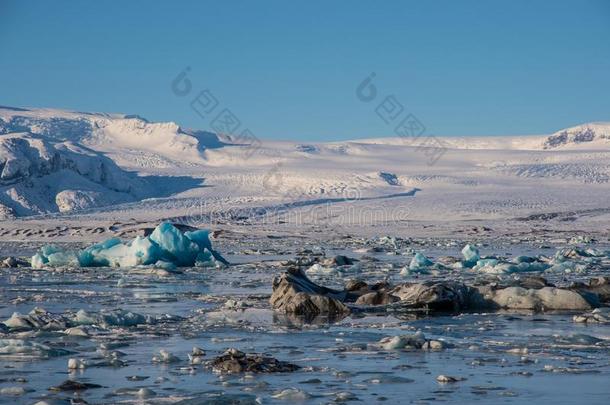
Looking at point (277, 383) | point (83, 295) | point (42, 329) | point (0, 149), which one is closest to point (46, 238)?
point (0, 149)

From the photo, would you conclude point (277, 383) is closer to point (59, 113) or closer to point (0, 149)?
point (0, 149)

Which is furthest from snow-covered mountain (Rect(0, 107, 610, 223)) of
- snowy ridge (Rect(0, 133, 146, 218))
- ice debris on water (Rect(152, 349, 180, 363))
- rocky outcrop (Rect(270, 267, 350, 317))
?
ice debris on water (Rect(152, 349, 180, 363))

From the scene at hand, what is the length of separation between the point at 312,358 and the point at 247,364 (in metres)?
0.73

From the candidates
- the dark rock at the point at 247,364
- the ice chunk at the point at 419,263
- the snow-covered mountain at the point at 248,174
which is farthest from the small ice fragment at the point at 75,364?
the snow-covered mountain at the point at 248,174

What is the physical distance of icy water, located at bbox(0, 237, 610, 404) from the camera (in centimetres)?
543

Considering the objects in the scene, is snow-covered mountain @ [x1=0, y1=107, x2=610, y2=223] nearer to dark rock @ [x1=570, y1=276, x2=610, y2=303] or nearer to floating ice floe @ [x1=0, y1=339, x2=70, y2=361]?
dark rock @ [x1=570, y1=276, x2=610, y2=303]

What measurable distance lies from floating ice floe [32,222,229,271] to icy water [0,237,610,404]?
7.38 metres

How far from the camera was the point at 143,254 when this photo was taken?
19.2 metres

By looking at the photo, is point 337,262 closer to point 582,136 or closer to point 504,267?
point 504,267

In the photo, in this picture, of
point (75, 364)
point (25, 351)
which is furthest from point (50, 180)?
point (75, 364)

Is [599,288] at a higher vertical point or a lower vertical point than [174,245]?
lower

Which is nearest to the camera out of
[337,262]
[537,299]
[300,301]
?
[300,301]

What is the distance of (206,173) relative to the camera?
76.6 meters

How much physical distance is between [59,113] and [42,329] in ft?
362
